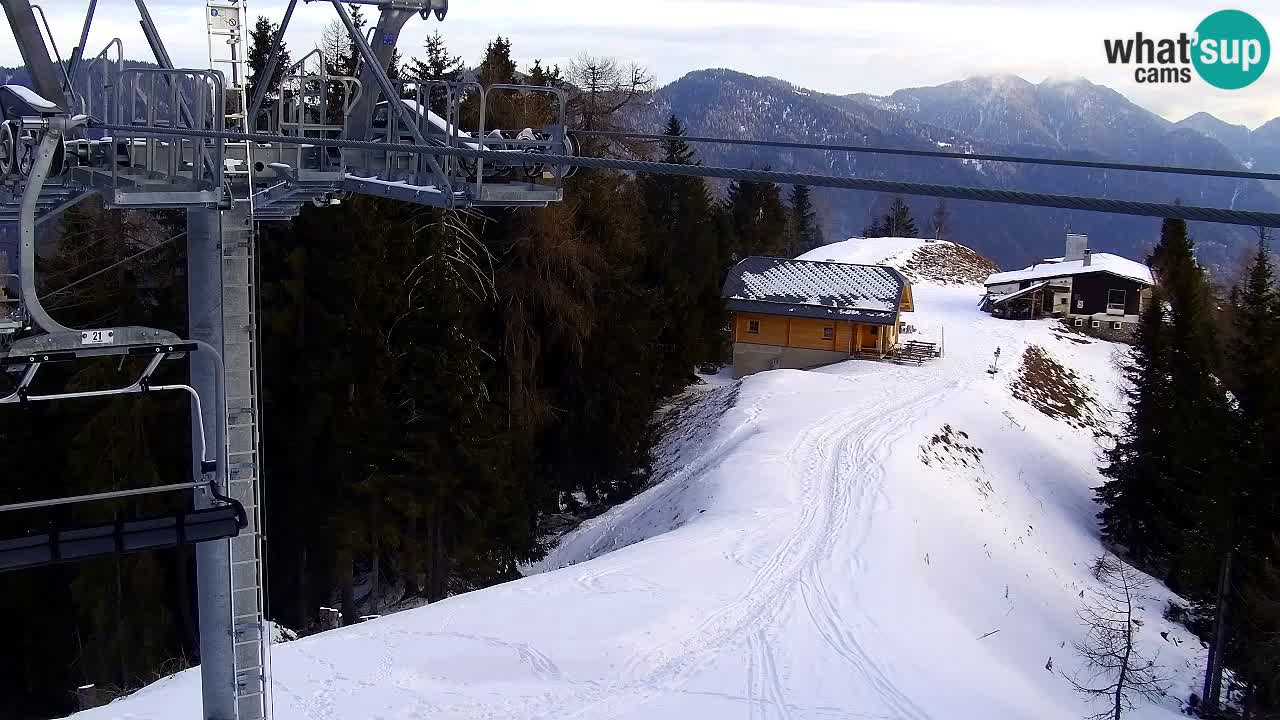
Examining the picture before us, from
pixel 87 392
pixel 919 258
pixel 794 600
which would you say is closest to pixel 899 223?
pixel 919 258

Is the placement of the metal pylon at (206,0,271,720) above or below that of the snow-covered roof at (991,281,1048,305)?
above

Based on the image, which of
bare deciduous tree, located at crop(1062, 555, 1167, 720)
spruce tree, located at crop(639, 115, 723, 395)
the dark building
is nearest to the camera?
bare deciduous tree, located at crop(1062, 555, 1167, 720)

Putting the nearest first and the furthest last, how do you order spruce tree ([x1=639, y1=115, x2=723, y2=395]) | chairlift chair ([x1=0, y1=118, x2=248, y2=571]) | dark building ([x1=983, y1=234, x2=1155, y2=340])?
1. chairlift chair ([x1=0, y1=118, x2=248, y2=571])
2. spruce tree ([x1=639, y1=115, x2=723, y2=395])
3. dark building ([x1=983, y1=234, x2=1155, y2=340])

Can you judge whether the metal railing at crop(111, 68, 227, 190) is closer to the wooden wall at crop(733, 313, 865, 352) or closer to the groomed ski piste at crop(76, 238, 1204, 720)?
the groomed ski piste at crop(76, 238, 1204, 720)

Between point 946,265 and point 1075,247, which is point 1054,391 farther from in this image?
point 946,265

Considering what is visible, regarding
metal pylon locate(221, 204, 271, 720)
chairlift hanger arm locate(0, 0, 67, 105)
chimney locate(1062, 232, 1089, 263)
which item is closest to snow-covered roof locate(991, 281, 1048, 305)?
chimney locate(1062, 232, 1089, 263)

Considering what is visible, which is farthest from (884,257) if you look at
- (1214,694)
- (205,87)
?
(205,87)
